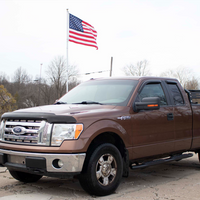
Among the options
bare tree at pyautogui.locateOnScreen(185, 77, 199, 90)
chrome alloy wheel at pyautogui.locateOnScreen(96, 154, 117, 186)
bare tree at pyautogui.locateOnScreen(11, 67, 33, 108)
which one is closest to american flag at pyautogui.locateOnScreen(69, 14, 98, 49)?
chrome alloy wheel at pyautogui.locateOnScreen(96, 154, 117, 186)

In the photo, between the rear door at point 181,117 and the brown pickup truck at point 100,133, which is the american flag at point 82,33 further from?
the brown pickup truck at point 100,133

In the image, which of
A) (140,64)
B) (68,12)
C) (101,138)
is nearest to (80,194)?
(101,138)

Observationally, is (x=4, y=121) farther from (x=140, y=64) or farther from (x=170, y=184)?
(x=140, y=64)

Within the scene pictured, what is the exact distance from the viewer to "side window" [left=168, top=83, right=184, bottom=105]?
5849mm

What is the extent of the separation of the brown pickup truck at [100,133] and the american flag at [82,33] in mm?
14421

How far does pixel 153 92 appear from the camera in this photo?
18.0 feet

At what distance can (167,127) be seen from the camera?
539cm

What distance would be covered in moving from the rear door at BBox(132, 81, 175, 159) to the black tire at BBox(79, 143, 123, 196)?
→ 51 cm

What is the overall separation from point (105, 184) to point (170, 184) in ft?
4.74

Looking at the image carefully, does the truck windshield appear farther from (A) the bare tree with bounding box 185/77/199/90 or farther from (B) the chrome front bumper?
(A) the bare tree with bounding box 185/77/199/90

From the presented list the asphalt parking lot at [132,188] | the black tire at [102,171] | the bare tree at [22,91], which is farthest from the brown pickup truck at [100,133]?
the bare tree at [22,91]

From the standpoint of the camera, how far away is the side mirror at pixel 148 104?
15.4 feet

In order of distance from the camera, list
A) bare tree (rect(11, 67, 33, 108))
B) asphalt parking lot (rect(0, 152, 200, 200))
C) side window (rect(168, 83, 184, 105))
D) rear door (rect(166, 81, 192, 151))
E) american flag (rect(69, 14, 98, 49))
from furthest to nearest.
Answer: bare tree (rect(11, 67, 33, 108)), american flag (rect(69, 14, 98, 49)), side window (rect(168, 83, 184, 105)), rear door (rect(166, 81, 192, 151)), asphalt parking lot (rect(0, 152, 200, 200))

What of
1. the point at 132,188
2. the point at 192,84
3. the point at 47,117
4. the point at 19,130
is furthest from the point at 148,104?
the point at 192,84
